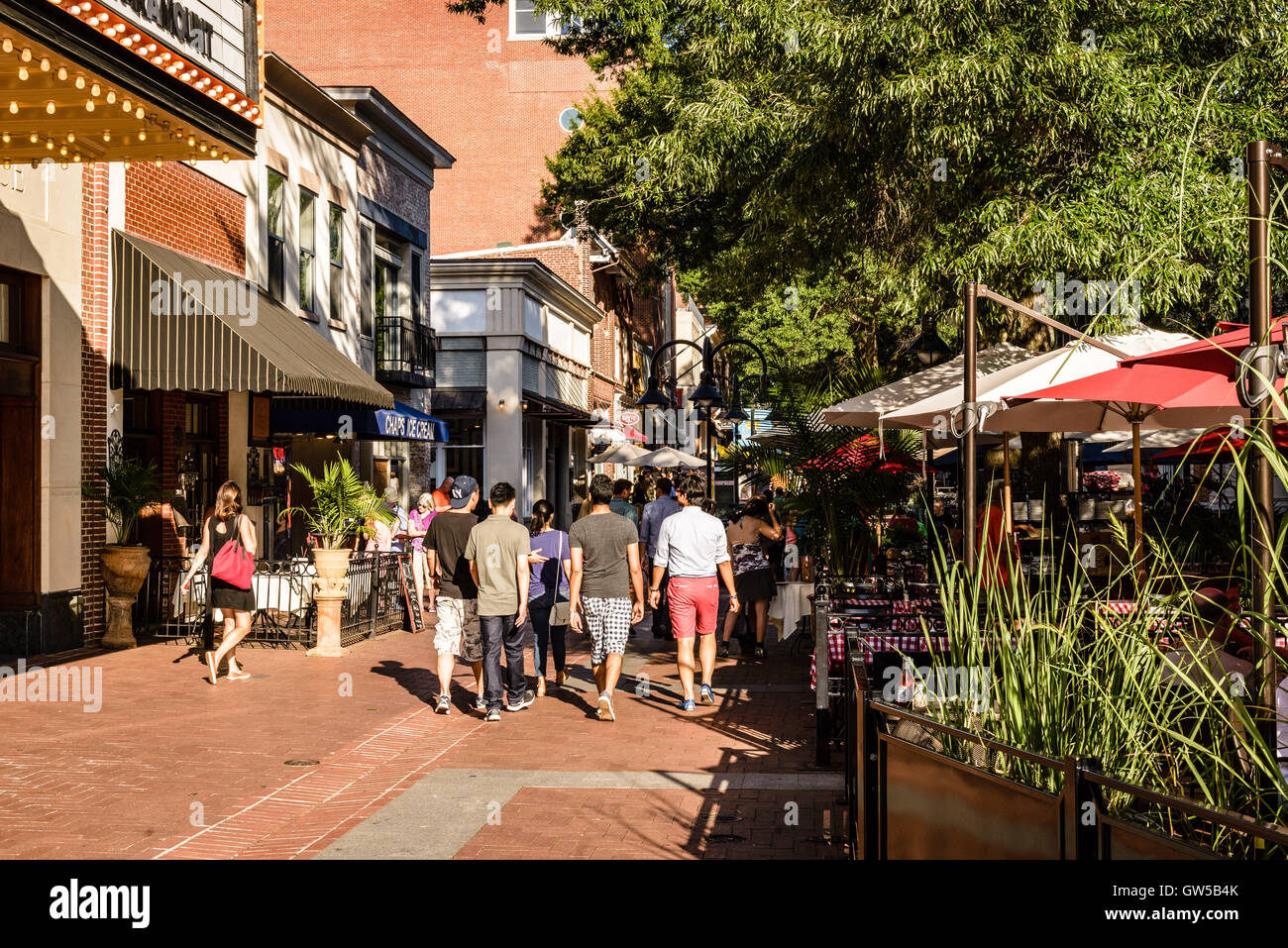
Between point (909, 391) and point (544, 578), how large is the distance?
385cm

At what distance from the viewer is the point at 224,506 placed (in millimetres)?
11695

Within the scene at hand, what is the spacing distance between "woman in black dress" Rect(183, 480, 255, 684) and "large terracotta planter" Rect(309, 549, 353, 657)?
5.47ft

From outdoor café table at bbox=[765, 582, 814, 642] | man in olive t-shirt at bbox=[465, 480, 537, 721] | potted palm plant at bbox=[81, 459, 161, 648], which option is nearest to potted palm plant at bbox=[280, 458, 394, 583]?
potted palm plant at bbox=[81, 459, 161, 648]

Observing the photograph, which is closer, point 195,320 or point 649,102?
point 195,320

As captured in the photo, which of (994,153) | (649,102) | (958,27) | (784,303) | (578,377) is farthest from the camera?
(578,377)

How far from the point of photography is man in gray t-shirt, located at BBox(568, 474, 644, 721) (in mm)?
9977

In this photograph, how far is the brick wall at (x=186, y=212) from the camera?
14.7 metres

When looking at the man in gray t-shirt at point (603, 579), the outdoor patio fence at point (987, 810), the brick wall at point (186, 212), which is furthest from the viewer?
the brick wall at point (186, 212)

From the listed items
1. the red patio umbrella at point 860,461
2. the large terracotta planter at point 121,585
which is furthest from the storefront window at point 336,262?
the red patio umbrella at point 860,461

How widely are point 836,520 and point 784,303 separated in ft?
77.7

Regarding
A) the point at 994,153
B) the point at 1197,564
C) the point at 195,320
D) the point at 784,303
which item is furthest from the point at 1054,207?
the point at 784,303

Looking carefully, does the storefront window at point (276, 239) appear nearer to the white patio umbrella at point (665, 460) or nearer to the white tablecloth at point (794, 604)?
the white patio umbrella at point (665, 460)

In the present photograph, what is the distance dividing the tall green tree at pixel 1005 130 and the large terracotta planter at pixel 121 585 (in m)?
7.34

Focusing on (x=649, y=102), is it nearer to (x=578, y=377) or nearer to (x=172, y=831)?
(x=172, y=831)
